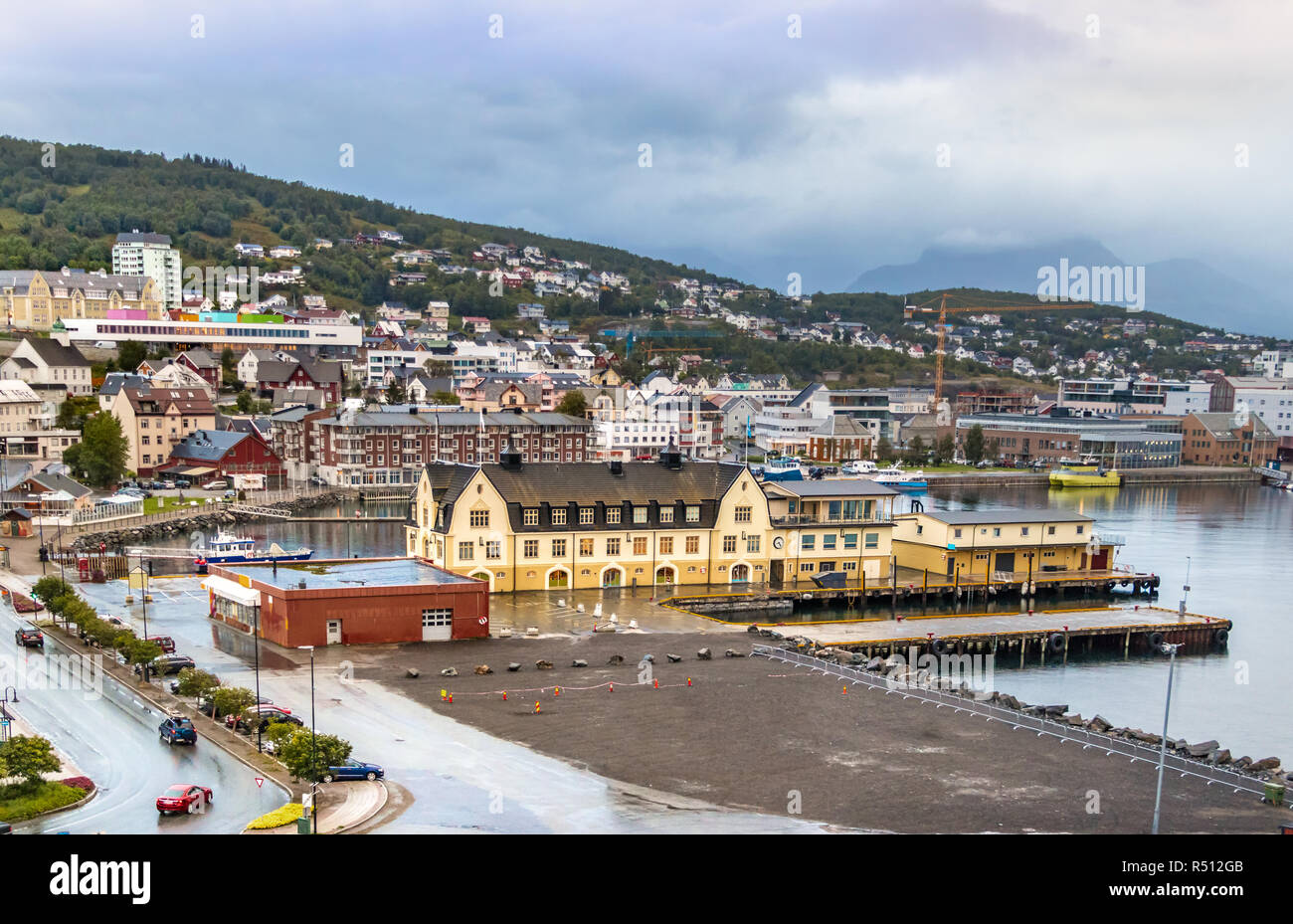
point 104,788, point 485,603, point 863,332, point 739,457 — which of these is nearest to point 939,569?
point 485,603

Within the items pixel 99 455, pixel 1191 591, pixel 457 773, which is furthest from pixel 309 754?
pixel 99 455

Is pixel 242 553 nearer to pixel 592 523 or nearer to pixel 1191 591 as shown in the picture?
pixel 592 523

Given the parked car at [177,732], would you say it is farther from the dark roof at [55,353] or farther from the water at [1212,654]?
the dark roof at [55,353]

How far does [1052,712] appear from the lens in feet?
76.7

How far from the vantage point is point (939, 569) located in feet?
130

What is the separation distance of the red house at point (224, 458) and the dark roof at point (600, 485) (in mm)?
33144

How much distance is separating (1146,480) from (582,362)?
54.3 metres

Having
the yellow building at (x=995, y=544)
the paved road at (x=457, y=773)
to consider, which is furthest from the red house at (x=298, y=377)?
the paved road at (x=457, y=773)

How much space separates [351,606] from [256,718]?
7.39m

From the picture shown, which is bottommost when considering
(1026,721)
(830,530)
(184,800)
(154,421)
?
(1026,721)

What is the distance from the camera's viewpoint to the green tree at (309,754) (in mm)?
16547

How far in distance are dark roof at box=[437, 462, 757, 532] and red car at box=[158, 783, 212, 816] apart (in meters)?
17.5

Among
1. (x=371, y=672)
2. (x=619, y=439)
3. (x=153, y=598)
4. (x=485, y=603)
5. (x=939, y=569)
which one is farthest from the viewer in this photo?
(x=619, y=439)
